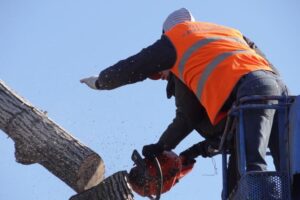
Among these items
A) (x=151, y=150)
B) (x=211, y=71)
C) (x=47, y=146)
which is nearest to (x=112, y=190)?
(x=151, y=150)

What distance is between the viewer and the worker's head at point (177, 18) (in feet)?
19.2

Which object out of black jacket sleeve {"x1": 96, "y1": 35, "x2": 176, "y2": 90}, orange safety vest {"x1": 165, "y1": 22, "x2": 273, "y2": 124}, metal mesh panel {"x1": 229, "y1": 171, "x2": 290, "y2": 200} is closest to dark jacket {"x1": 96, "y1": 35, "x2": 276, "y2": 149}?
black jacket sleeve {"x1": 96, "y1": 35, "x2": 176, "y2": 90}

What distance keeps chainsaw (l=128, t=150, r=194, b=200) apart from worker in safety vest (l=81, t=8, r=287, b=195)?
0.10 metres

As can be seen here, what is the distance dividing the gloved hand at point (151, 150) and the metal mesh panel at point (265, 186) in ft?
5.25

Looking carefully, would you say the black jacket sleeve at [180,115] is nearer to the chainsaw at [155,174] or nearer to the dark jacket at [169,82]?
the dark jacket at [169,82]

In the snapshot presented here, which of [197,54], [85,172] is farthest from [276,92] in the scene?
[85,172]

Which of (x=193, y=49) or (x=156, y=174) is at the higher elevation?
(x=193, y=49)

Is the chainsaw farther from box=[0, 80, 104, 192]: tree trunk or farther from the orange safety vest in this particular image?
the orange safety vest

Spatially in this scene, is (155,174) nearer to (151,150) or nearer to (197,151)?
(151,150)

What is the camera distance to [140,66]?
Answer: 5531mm

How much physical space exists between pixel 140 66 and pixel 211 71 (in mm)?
758

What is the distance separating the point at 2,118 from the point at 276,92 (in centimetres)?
265

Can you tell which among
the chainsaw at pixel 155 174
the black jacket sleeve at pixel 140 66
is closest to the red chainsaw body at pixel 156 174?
the chainsaw at pixel 155 174

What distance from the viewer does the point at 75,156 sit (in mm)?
5820
